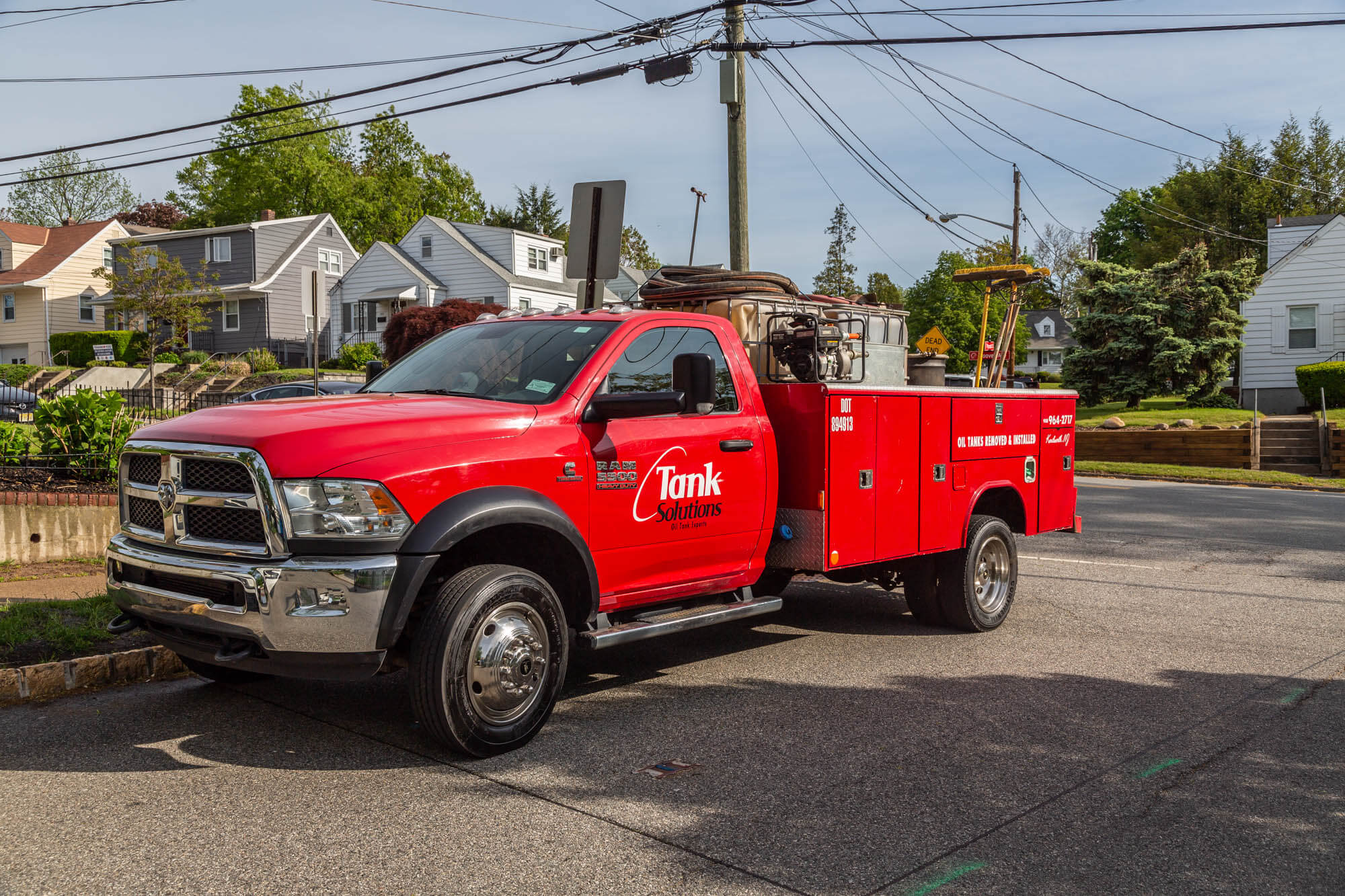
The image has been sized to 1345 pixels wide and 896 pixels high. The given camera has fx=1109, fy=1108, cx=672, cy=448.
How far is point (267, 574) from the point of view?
15.4ft

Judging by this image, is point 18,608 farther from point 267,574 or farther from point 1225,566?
point 1225,566

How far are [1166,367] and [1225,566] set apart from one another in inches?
959

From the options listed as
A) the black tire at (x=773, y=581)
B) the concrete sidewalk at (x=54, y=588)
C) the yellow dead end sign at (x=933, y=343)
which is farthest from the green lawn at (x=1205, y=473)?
the concrete sidewalk at (x=54, y=588)

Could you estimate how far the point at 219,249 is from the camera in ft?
159

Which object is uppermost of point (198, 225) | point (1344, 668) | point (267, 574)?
point (198, 225)

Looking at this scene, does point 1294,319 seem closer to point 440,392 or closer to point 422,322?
point 422,322

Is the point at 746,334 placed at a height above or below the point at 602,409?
above

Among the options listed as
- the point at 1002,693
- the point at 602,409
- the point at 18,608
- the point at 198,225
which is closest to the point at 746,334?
the point at 602,409

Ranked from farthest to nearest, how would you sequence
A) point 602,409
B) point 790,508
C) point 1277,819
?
point 790,508 < point 602,409 < point 1277,819

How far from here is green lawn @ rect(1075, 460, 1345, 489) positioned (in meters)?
22.0

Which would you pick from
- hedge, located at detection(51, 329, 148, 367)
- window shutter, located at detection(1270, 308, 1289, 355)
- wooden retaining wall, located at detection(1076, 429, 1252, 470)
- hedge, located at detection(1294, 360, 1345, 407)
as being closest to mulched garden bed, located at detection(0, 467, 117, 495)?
wooden retaining wall, located at detection(1076, 429, 1252, 470)

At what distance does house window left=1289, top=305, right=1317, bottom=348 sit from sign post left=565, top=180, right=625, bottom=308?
109ft

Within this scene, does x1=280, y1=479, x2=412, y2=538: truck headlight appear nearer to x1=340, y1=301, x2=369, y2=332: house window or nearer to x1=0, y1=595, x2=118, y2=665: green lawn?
x1=0, y1=595, x2=118, y2=665: green lawn

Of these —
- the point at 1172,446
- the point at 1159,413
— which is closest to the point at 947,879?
the point at 1172,446
